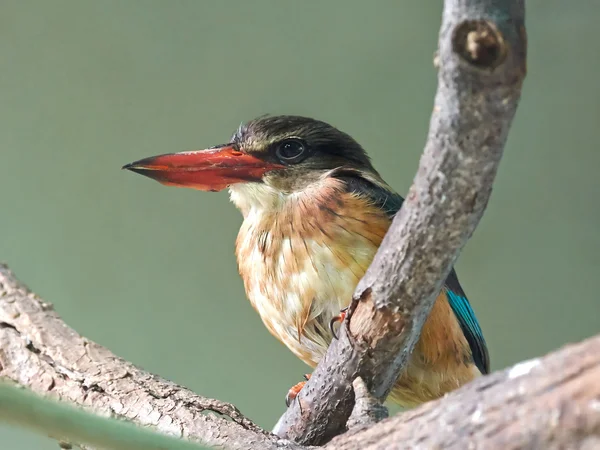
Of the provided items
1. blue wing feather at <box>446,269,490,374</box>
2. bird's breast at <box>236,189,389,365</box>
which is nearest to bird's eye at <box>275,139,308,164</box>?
bird's breast at <box>236,189,389,365</box>

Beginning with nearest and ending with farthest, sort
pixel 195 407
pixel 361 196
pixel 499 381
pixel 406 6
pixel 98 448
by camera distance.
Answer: pixel 98 448, pixel 499 381, pixel 195 407, pixel 361 196, pixel 406 6

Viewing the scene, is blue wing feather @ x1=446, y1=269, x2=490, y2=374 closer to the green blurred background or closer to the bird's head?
the bird's head

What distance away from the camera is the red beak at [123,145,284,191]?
1644mm

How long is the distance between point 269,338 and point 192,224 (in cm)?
60

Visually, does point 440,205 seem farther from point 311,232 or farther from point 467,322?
point 467,322

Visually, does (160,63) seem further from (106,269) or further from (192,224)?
(106,269)

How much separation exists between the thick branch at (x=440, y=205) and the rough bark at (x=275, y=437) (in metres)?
0.17

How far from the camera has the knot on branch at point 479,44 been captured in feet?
2.43

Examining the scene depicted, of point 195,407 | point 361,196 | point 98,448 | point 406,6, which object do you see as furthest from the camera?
point 406,6

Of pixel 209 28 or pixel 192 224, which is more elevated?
pixel 209 28

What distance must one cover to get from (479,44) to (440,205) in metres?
0.24

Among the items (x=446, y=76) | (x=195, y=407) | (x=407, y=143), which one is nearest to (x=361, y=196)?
(x=195, y=407)

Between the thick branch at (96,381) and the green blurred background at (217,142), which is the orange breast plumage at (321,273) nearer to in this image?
the thick branch at (96,381)

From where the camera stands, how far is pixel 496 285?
2.88 m
